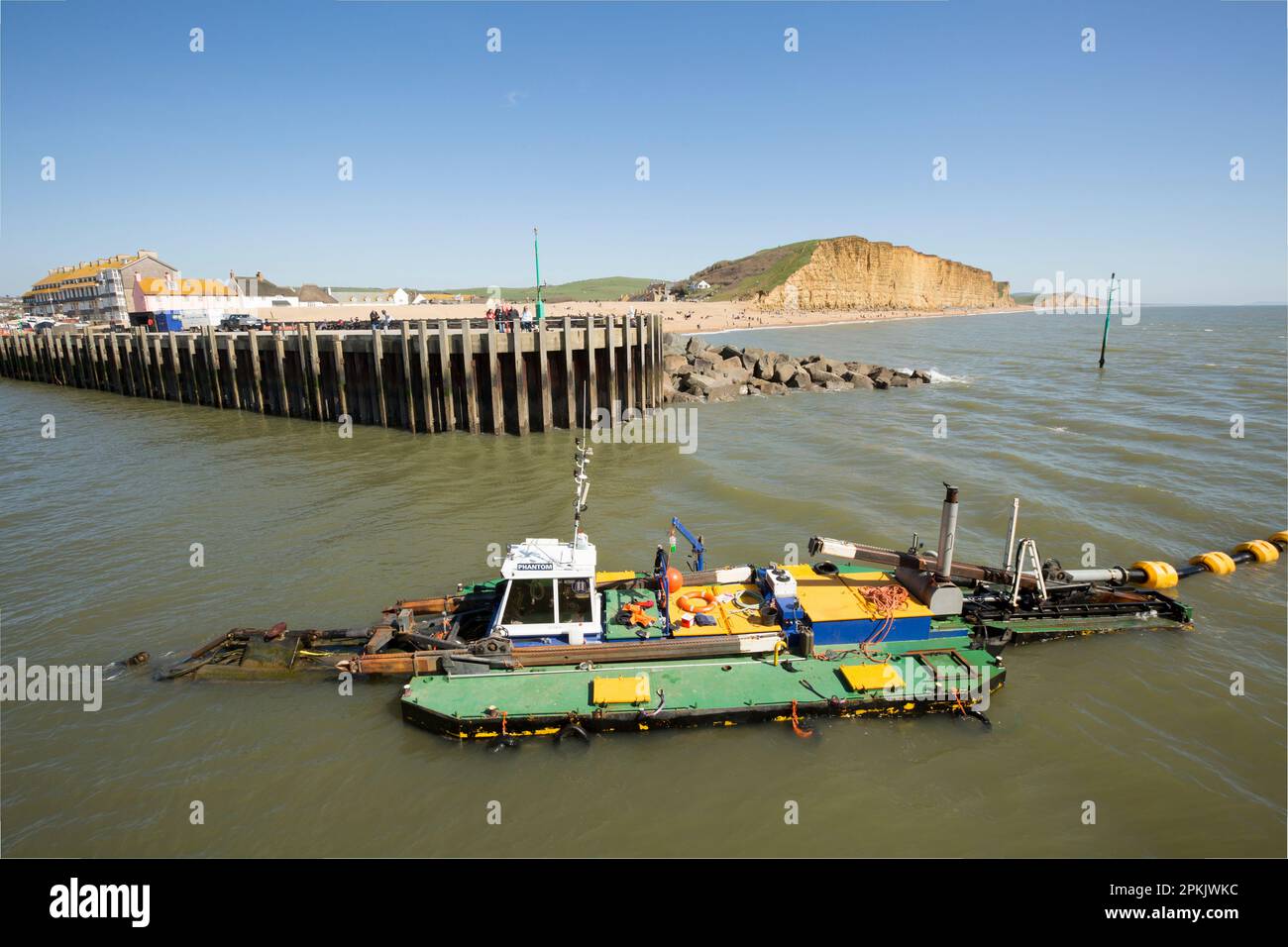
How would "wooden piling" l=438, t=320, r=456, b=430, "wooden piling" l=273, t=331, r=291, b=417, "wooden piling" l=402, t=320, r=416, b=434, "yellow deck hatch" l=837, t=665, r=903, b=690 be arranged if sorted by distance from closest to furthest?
"yellow deck hatch" l=837, t=665, r=903, b=690 < "wooden piling" l=438, t=320, r=456, b=430 < "wooden piling" l=402, t=320, r=416, b=434 < "wooden piling" l=273, t=331, r=291, b=417

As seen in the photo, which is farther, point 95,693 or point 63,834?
point 95,693

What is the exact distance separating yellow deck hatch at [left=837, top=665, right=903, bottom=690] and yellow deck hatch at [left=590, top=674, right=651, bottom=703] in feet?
8.38

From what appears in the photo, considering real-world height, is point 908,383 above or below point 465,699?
above

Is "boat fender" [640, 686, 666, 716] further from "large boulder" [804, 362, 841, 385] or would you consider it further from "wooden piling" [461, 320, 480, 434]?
"large boulder" [804, 362, 841, 385]

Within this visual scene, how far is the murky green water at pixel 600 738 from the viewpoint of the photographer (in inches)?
273

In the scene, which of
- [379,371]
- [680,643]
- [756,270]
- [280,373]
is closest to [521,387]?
[379,371]

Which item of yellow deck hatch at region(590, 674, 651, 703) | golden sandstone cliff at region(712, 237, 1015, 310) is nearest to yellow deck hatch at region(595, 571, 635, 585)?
yellow deck hatch at region(590, 674, 651, 703)

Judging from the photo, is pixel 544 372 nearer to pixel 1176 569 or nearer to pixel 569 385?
pixel 569 385

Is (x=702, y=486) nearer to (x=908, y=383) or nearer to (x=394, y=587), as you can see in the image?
(x=394, y=587)

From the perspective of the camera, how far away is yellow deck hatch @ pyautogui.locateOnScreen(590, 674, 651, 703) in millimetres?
7641

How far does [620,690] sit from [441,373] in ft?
61.4
